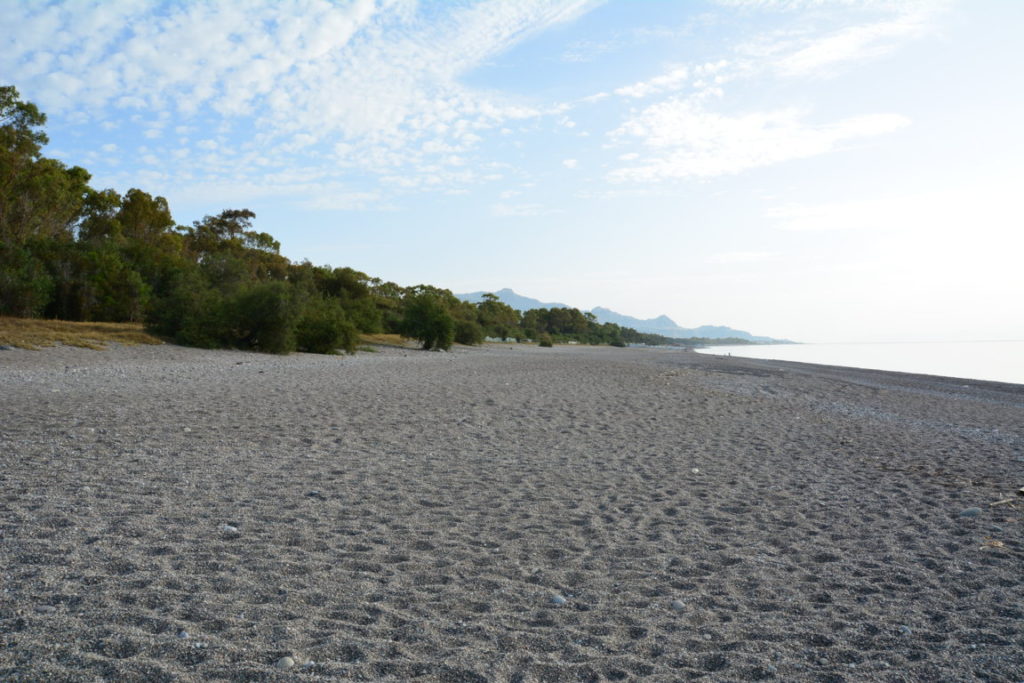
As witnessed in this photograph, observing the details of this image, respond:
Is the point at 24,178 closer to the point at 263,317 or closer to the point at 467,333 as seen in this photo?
the point at 263,317

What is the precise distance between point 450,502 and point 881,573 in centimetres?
329

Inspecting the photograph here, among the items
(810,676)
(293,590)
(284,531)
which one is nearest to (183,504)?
(284,531)

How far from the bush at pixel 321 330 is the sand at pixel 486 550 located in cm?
1779

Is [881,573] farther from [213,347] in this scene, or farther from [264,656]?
[213,347]

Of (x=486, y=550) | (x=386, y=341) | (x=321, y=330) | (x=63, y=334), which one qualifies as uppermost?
(x=321, y=330)

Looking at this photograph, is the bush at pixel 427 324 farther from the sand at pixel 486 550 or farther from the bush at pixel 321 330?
the sand at pixel 486 550

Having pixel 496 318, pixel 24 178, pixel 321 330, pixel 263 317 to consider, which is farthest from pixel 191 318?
pixel 496 318

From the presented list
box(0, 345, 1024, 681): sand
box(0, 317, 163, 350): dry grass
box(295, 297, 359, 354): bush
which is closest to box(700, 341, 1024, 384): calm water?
box(0, 345, 1024, 681): sand

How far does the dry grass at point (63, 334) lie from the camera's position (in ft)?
59.2

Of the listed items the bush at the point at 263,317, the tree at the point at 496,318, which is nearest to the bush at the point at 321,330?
the bush at the point at 263,317

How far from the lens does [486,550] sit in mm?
4570

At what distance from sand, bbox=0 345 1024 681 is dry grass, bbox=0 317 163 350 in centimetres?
975

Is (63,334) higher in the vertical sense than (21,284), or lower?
lower

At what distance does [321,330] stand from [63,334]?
1000cm
